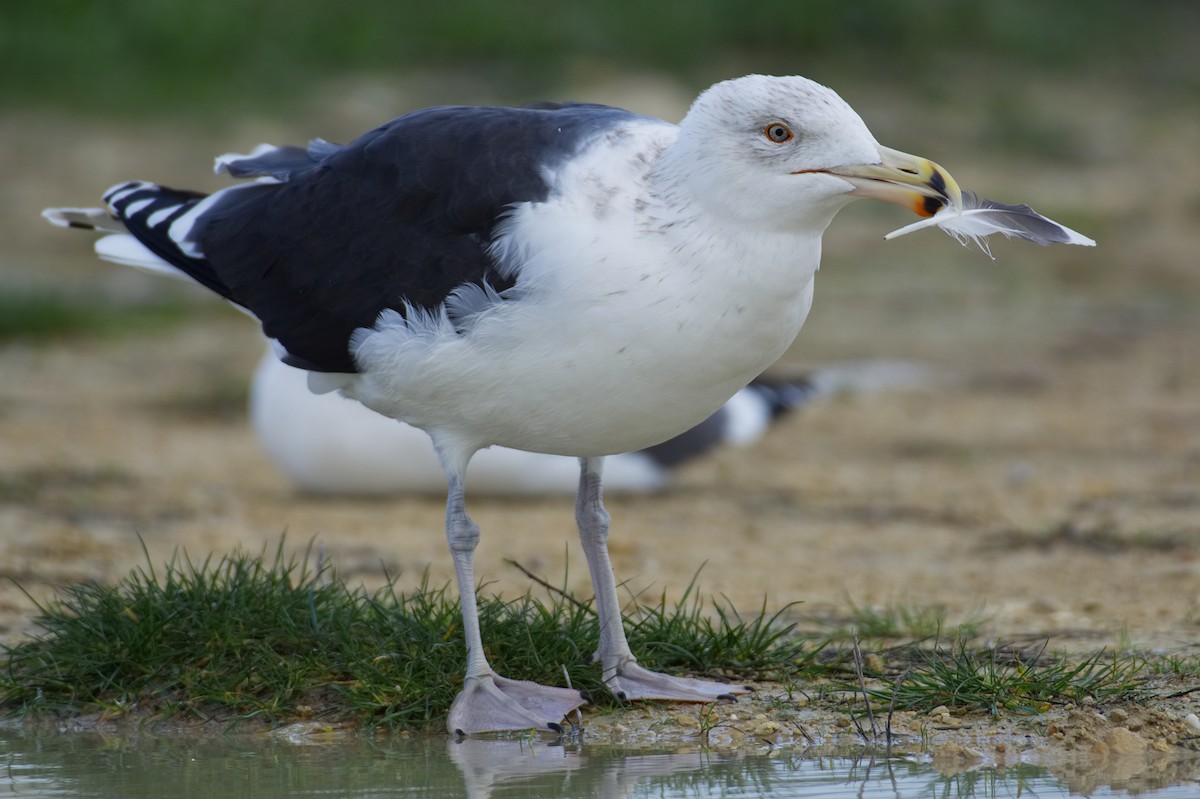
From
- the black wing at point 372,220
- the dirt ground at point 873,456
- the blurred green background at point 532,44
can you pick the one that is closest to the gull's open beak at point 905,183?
the black wing at point 372,220

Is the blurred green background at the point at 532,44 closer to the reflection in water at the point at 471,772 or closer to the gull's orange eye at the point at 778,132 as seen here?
the reflection in water at the point at 471,772

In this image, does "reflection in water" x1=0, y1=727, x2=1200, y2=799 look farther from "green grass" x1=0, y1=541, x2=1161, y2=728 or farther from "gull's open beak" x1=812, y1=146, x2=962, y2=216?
"gull's open beak" x1=812, y1=146, x2=962, y2=216

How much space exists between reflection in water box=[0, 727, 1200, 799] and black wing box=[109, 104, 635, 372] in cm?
104

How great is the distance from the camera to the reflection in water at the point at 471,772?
3793 mm

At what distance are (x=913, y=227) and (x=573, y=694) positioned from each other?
1423mm

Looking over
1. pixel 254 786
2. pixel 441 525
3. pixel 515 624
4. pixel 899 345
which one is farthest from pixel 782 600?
pixel 899 345

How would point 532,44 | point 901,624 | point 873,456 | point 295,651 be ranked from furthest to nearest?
point 532,44 < point 873,456 < point 901,624 < point 295,651

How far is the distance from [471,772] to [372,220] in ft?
4.82

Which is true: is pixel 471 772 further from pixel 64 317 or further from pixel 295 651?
pixel 64 317

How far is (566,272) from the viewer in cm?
407

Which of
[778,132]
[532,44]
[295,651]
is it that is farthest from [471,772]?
[532,44]

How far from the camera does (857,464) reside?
8.31 meters

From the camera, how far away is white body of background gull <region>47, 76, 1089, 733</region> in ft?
13.2

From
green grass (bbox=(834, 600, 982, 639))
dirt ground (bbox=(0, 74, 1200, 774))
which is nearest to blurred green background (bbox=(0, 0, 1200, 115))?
dirt ground (bbox=(0, 74, 1200, 774))
